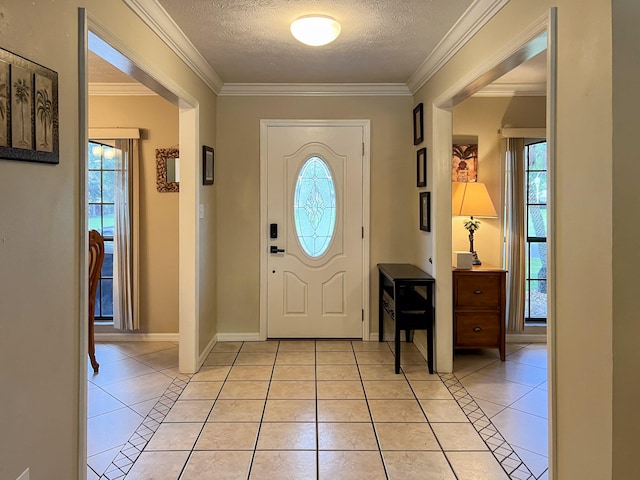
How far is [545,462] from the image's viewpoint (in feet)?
7.54

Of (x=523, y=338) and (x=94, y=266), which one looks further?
(x=523, y=338)

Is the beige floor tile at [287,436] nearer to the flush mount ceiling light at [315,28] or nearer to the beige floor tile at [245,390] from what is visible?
the beige floor tile at [245,390]

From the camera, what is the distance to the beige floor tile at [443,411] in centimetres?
277

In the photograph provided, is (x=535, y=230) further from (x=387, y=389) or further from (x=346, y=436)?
(x=346, y=436)

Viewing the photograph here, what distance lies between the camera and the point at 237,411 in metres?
2.87

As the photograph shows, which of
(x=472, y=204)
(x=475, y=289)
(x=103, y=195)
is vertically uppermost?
(x=103, y=195)

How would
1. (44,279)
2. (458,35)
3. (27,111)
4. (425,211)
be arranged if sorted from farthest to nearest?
(425,211)
(458,35)
(44,279)
(27,111)

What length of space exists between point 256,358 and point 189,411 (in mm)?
1086

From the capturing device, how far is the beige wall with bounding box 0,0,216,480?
4.71 feet

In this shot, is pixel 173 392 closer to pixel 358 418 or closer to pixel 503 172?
pixel 358 418

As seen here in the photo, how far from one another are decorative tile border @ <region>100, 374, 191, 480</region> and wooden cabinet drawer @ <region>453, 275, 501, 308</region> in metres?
2.27

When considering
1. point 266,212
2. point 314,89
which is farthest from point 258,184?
point 314,89

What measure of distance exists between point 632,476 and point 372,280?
9.71 ft

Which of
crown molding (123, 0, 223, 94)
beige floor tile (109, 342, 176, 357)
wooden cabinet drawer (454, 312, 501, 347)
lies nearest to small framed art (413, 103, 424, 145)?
wooden cabinet drawer (454, 312, 501, 347)
